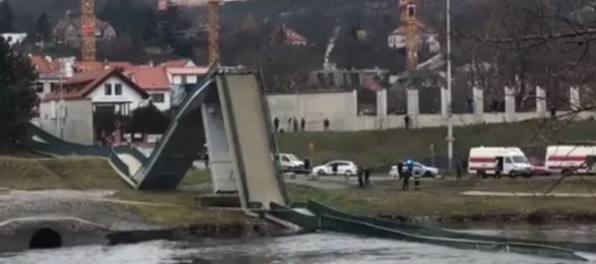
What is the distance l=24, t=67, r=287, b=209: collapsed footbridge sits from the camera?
48.8 meters

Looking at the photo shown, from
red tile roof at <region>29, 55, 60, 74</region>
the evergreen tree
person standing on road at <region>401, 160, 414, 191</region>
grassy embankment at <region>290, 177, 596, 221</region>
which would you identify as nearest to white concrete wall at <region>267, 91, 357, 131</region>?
the evergreen tree

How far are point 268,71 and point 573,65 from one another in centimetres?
13378

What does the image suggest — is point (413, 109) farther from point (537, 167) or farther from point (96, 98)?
point (96, 98)

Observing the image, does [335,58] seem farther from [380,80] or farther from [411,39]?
[411,39]

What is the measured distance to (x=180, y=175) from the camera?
5847cm

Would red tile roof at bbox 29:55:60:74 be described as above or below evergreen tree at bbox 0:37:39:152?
above

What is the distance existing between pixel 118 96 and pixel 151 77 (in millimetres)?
36656

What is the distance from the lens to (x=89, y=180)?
6262 centimetres

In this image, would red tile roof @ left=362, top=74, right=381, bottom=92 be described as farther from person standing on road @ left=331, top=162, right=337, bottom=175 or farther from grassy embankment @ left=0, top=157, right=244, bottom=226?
grassy embankment @ left=0, top=157, right=244, bottom=226

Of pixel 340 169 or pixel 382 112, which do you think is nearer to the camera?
pixel 340 169

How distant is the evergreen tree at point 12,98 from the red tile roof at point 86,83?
87.0 ft

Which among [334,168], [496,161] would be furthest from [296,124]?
[496,161]

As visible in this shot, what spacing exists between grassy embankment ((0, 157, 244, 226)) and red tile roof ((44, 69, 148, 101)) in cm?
4561

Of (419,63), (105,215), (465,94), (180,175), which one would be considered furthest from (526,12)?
(419,63)
